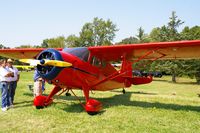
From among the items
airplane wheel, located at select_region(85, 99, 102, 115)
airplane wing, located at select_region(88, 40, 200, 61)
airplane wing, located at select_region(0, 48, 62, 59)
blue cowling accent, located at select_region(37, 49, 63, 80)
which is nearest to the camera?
blue cowling accent, located at select_region(37, 49, 63, 80)

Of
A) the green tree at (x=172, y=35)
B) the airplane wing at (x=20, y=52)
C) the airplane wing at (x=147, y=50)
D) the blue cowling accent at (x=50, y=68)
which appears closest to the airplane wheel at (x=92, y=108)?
the blue cowling accent at (x=50, y=68)

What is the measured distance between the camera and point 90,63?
10.2m

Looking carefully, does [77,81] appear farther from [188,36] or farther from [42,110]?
[188,36]

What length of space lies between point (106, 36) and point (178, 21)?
49148mm

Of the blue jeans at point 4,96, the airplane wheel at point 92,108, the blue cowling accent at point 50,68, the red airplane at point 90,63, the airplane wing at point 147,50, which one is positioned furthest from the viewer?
the airplane wing at point 147,50

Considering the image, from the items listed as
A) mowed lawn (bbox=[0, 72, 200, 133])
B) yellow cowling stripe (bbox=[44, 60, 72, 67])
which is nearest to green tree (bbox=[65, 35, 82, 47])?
mowed lawn (bbox=[0, 72, 200, 133])

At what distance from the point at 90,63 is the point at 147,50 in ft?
8.68

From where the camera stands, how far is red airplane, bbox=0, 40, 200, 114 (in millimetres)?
8477

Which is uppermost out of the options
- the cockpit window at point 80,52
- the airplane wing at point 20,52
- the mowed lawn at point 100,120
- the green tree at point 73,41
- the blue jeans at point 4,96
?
the green tree at point 73,41

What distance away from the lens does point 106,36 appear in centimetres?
8812

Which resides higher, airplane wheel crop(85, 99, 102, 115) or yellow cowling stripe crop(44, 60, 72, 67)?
yellow cowling stripe crop(44, 60, 72, 67)

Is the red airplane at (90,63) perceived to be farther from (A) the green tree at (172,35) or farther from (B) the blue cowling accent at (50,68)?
(A) the green tree at (172,35)

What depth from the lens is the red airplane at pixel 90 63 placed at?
848 centimetres

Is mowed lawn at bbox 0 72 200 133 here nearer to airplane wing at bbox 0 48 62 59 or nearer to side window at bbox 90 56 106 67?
side window at bbox 90 56 106 67
